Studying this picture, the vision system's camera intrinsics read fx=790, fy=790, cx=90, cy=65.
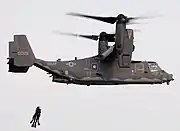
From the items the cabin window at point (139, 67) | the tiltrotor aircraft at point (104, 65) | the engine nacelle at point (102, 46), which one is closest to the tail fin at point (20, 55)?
the tiltrotor aircraft at point (104, 65)

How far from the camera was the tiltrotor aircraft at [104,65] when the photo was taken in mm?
73188

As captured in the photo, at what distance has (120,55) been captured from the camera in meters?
73.6

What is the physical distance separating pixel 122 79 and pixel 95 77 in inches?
109

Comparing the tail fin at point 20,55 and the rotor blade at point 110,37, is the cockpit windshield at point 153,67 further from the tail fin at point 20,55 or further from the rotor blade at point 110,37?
the tail fin at point 20,55

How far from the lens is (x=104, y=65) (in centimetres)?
7688

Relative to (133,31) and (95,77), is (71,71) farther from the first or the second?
(133,31)

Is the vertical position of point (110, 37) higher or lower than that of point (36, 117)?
higher

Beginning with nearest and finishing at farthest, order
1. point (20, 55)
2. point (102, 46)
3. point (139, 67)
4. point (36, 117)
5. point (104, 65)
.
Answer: point (36, 117) < point (20, 55) < point (104, 65) < point (139, 67) < point (102, 46)

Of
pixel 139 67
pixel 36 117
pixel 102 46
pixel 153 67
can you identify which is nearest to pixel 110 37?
pixel 102 46

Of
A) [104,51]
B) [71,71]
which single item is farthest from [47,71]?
[104,51]

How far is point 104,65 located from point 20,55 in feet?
28.3

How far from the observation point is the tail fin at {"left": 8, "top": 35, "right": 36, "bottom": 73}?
7312 cm

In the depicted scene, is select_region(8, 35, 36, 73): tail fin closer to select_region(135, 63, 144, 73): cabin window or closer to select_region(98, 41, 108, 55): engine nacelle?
select_region(98, 41, 108, 55): engine nacelle

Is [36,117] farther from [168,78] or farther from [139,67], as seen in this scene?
[168,78]
